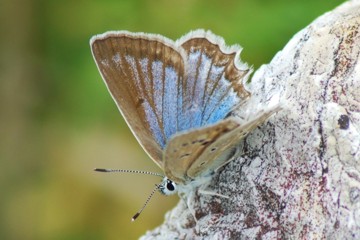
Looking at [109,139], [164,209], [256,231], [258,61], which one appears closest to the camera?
[256,231]

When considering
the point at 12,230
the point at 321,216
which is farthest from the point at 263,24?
the point at 12,230

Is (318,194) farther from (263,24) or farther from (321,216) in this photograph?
(263,24)

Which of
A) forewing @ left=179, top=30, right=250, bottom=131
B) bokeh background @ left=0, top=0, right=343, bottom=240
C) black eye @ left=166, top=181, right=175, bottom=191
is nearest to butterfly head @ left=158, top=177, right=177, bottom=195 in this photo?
black eye @ left=166, top=181, right=175, bottom=191

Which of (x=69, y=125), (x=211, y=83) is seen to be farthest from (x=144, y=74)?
(x=69, y=125)

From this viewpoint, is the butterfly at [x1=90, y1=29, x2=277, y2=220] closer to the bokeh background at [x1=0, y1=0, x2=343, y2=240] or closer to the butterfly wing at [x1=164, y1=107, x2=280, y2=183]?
the butterfly wing at [x1=164, y1=107, x2=280, y2=183]

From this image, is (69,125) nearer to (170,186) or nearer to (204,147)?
(170,186)
